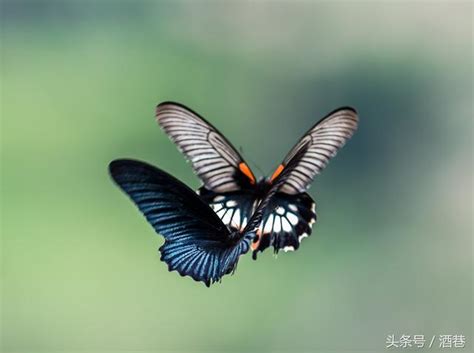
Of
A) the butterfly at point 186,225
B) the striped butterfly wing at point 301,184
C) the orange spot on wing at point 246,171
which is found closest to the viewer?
the butterfly at point 186,225

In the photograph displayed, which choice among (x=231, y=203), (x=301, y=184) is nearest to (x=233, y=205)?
(x=231, y=203)

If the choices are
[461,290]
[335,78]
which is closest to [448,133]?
[335,78]

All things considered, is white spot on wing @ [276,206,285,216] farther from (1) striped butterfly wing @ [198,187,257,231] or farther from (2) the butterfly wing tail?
(2) the butterfly wing tail

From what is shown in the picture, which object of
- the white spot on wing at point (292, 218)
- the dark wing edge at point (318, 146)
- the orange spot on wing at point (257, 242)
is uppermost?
the dark wing edge at point (318, 146)

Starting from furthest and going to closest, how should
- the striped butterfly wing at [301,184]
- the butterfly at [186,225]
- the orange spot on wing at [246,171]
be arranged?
the orange spot on wing at [246,171], the striped butterfly wing at [301,184], the butterfly at [186,225]

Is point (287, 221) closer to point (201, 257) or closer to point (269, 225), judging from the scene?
point (269, 225)

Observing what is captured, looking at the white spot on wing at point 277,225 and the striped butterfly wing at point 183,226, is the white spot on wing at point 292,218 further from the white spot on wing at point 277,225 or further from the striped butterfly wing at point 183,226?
the striped butterfly wing at point 183,226

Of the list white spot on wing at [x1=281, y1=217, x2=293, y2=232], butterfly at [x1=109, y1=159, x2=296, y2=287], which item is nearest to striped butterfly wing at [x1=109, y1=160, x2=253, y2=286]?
butterfly at [x1=109, y1=159, x2=296, y2=287]

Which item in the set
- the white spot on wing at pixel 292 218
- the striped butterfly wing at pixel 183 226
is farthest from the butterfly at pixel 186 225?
the white spot on wing at pixel 292 218

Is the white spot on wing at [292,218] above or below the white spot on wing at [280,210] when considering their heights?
below
